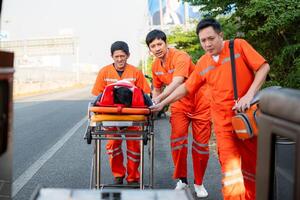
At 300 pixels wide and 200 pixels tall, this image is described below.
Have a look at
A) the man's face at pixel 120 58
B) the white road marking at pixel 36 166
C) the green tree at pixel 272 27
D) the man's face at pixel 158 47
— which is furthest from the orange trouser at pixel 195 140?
the green tree at pixel 272 27

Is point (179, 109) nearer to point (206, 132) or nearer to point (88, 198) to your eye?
point (206, 132)

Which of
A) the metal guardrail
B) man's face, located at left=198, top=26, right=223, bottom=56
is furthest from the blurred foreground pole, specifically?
man's face, located at left=198, top=26, right=223, bottom=56

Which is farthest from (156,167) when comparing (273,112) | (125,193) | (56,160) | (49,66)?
(49,66)

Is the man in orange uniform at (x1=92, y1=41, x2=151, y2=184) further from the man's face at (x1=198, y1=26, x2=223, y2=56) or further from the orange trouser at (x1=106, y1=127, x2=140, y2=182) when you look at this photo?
the man's face at (x1=198, y1=26, x2=223, y2=56)

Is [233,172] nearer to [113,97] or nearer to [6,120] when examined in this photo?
[113,97]

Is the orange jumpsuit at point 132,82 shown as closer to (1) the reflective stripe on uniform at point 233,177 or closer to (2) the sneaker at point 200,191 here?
(2) the sneaker at point 200,191

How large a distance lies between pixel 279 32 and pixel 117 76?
13.0 ft

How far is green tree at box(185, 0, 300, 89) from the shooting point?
7485 mm

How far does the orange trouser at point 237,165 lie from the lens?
4.10m

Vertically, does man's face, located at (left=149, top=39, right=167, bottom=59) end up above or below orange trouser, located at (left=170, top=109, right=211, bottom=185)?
above

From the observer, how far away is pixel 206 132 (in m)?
5.66

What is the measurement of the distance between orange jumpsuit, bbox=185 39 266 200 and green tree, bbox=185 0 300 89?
11.1ft

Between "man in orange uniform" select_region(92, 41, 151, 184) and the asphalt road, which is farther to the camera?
the asphalt road

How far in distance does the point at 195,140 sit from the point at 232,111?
4.82ft
